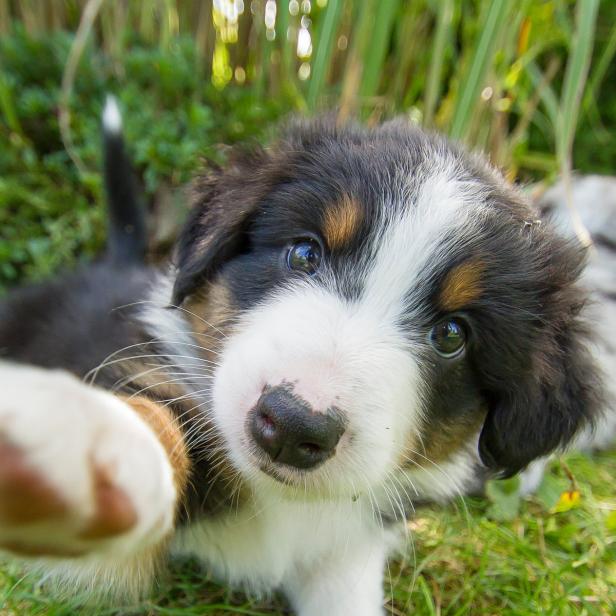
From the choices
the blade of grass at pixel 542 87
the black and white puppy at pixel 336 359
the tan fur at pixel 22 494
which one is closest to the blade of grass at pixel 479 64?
the blade of grass at pixel 542 87

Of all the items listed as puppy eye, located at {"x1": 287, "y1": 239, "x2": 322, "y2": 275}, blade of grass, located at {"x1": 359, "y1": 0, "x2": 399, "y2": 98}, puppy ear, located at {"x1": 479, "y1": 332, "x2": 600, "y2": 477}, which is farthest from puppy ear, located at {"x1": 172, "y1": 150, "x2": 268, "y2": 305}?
blade of grass, located at {"x1": 359, "y1": 0, "x2": 399, "y2": 98}

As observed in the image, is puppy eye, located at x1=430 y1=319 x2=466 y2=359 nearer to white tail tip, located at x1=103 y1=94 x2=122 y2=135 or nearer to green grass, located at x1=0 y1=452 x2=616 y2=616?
green grass, located at x1=0 y1=452 x2=616 y2=616

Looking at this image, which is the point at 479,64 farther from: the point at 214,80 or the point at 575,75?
the point at 214,80

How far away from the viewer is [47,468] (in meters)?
0.80

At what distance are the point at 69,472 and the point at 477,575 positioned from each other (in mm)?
1377

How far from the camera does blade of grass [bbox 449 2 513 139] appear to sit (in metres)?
2.75

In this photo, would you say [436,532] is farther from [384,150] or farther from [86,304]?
[86,304]

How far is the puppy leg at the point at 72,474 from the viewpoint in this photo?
0.79 metres

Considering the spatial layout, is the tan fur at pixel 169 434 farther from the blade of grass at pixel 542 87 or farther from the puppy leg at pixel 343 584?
the blade of grass at pixel 542 87

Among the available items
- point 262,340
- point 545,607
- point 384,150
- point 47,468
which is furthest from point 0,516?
point 545,607

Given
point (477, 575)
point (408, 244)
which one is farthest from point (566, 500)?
point (408, 244)

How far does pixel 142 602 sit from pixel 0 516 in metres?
0.93

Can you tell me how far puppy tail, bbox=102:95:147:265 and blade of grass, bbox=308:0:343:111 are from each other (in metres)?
0.90

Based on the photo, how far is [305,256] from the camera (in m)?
1.50
